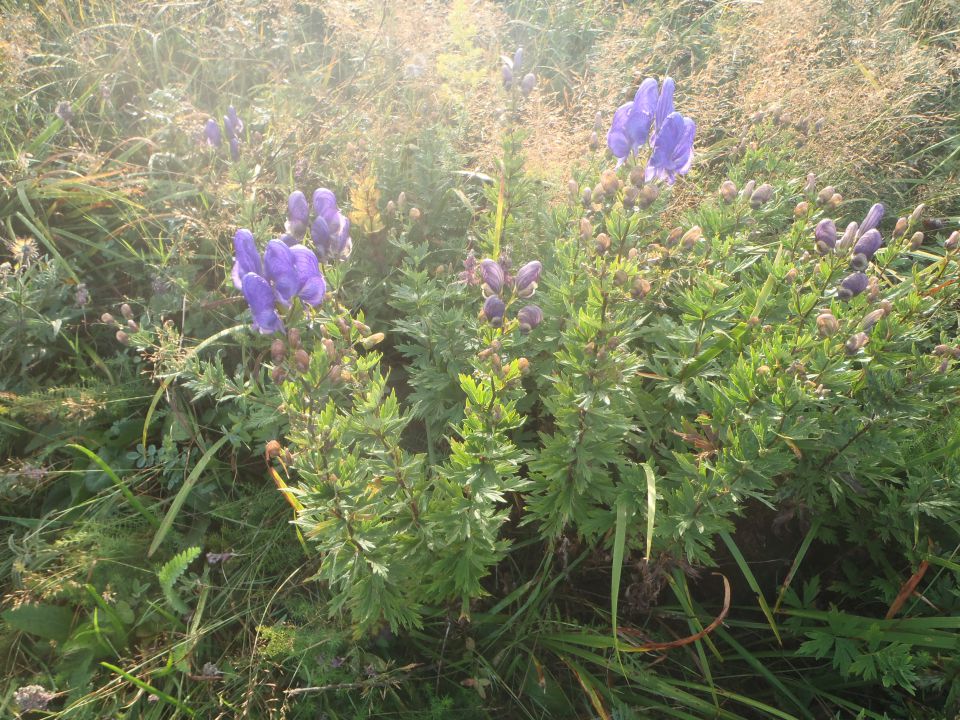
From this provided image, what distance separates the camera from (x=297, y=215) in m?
1.67

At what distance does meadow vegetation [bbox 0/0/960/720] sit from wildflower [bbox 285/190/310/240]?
23mm

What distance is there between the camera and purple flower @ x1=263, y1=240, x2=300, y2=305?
53.9 inches

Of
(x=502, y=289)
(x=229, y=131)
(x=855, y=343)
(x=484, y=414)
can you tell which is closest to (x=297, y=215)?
(x=502, y=289)

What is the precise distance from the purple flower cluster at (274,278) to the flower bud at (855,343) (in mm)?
1314

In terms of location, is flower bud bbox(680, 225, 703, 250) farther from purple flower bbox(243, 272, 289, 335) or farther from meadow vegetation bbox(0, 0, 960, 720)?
purple flower bbox(243, 272, 289, 335)

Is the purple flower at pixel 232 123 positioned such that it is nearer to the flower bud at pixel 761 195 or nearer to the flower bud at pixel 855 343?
the flower bud at pixel 761 195

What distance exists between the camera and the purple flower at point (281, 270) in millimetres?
1370

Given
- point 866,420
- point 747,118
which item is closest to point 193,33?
point 747,118

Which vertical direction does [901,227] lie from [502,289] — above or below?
above

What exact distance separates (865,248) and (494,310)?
1.05 m

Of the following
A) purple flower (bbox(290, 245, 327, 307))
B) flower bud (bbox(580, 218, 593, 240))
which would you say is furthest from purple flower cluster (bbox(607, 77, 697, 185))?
purple flower (bbox(290, 245, 327, 307))

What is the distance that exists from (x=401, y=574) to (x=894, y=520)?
5.01 ft

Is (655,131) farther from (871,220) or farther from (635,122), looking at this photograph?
(871,220)

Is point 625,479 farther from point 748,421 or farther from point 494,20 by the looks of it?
point 494,20
